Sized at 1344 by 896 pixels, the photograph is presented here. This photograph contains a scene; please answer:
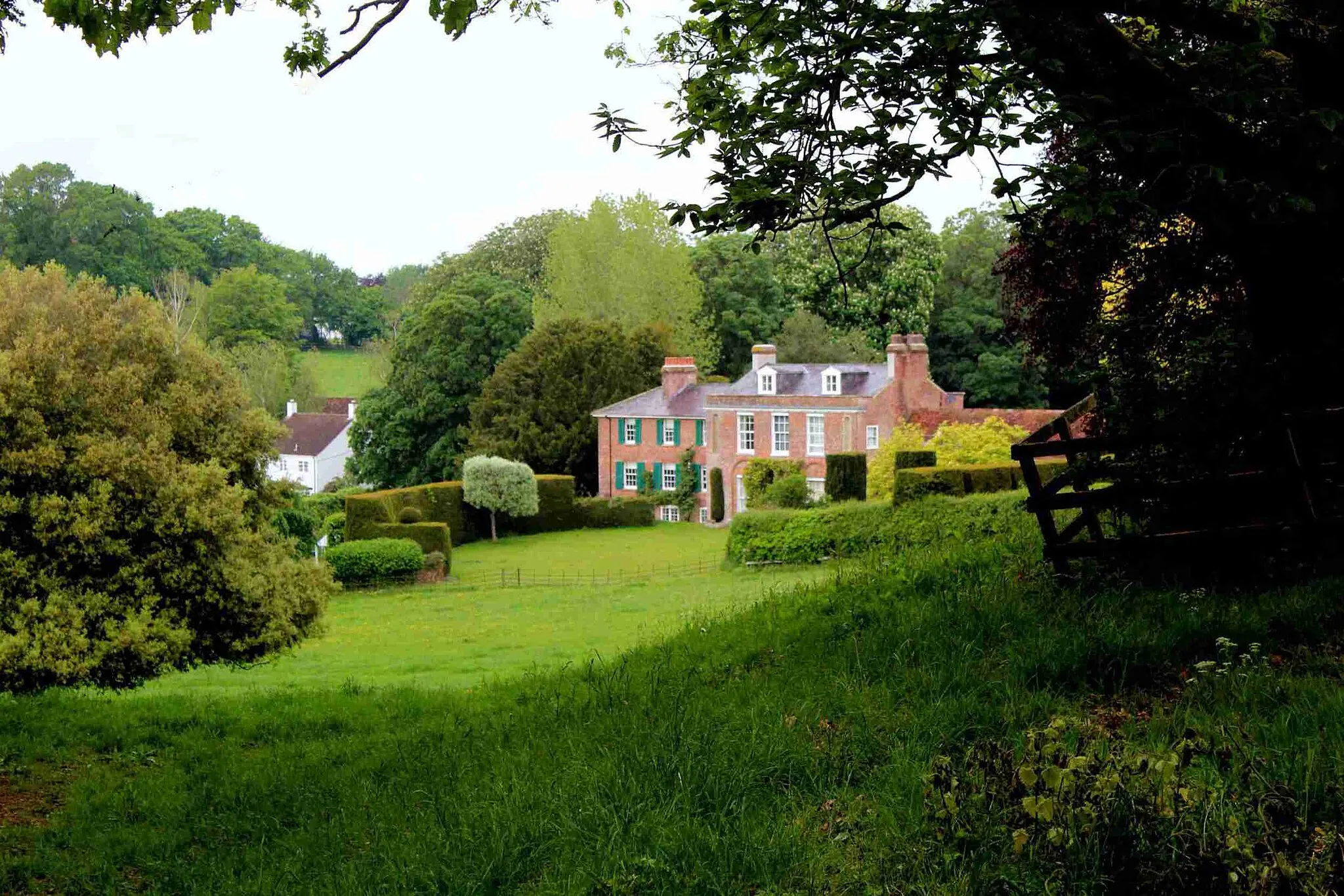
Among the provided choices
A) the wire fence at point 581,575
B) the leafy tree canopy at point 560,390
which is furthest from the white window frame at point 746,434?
the wire fence at point 581,575

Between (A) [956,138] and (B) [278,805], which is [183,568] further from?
(A) [956,138]

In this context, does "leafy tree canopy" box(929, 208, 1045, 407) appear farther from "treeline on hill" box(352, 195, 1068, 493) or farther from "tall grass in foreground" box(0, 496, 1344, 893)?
"tall grass in foreground" box(0, 496, 1344, 893)

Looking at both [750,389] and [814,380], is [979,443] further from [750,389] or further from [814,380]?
[750,389]

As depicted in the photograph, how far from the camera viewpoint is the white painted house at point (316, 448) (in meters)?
77.6

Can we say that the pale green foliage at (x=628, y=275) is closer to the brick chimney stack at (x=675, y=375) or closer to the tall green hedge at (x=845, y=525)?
the brick chimney stack at (x=675, y=375)

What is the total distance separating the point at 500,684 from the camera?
10.8 metres

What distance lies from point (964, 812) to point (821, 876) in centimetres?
62

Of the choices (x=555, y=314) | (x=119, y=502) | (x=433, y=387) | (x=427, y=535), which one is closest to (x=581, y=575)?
(x=427, y=535)

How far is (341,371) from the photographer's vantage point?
10900cm

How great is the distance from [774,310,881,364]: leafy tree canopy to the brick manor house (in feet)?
25.9

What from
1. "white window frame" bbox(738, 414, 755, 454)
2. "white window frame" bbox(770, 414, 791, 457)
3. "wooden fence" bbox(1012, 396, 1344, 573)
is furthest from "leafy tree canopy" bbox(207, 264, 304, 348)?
"wooden fence" bbox(1012, 396, 1344, 573)

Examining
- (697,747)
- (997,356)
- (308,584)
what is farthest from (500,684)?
(997,356)

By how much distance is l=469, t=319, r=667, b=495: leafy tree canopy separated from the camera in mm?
60812

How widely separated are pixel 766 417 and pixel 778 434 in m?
1.04
